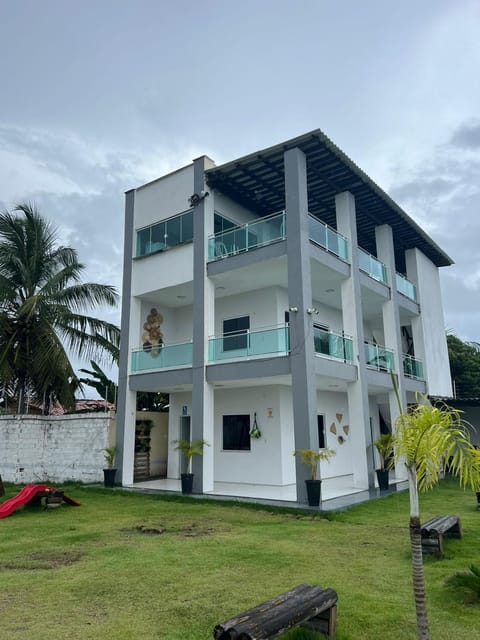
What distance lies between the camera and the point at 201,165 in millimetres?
16625

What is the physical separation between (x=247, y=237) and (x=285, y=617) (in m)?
12.4

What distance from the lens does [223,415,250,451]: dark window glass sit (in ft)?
55.8

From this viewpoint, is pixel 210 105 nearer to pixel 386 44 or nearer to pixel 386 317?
pixel 386 44

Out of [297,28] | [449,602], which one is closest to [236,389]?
[297,28]

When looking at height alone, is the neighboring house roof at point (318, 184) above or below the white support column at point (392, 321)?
above

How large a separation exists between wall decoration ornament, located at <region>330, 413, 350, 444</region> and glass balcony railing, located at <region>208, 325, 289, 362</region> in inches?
248

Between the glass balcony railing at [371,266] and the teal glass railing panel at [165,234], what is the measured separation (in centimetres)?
607

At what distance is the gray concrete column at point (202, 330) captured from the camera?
14773mm

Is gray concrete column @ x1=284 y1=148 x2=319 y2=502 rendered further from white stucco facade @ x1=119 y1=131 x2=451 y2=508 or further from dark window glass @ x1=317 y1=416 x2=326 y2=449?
dark window glass @ x1=317 y1=416 x2=326 y2=449

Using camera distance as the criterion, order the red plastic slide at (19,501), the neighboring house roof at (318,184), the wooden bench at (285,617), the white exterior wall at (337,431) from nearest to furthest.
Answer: the wooden bench at (285,617) < the red plastic slide at (19,501) < the neighboring house roof at (318,184) < the white exterior wall at (337,431)

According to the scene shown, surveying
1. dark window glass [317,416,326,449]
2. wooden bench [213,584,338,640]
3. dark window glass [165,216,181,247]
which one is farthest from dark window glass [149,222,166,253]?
wooden bench [213,584,338,640]

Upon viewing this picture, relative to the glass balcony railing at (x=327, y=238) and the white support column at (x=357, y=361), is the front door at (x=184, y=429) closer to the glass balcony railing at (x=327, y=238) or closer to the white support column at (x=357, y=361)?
the white support column at (x=357, y=361)

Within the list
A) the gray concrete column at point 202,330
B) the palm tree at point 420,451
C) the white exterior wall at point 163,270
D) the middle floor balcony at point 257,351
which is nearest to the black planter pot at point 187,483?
the gray concrete column at point 202,330

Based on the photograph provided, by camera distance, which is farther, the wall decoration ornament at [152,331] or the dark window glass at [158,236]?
the wall decoration ornament at [152,331]
